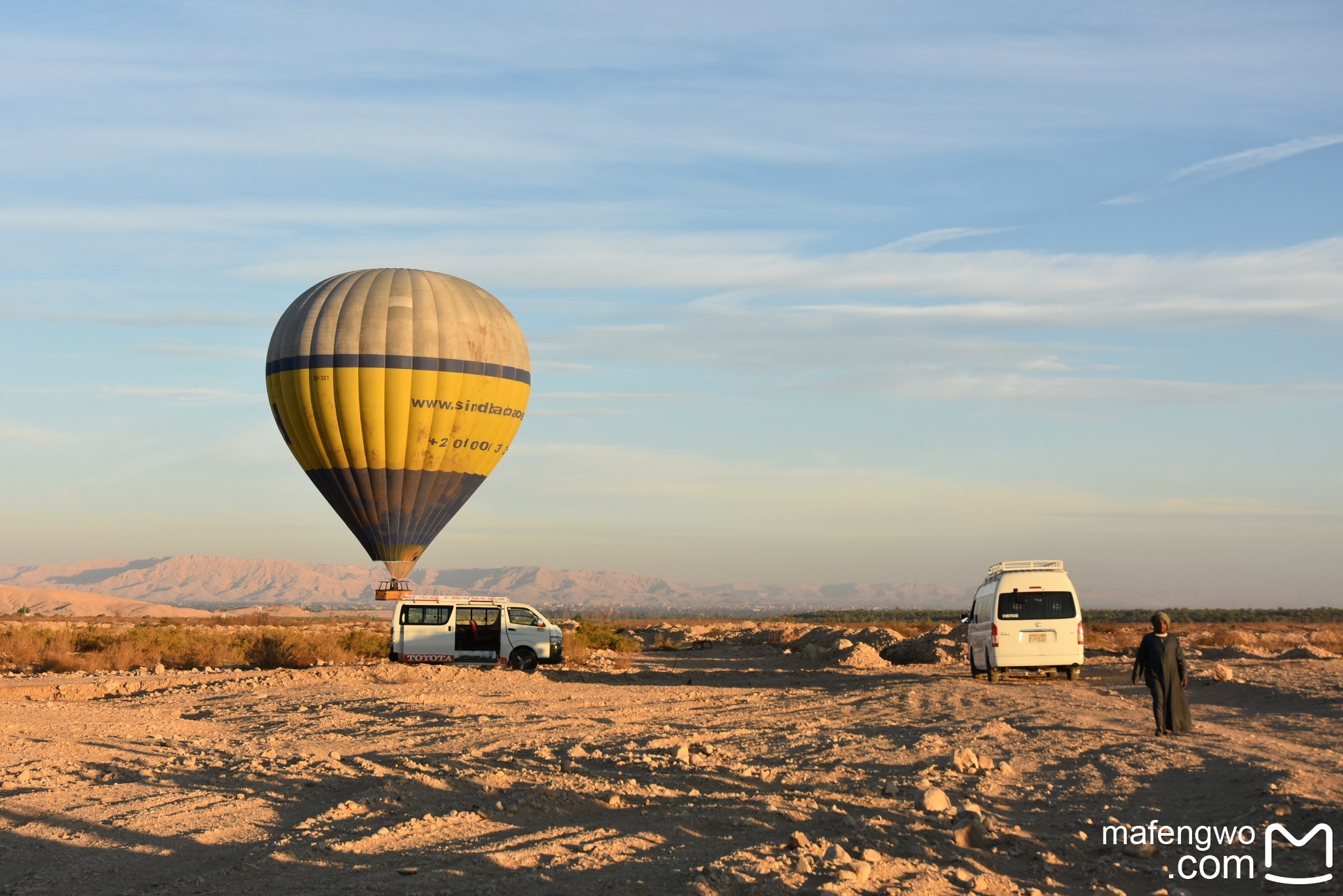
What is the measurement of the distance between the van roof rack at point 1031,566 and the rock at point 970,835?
1610cm

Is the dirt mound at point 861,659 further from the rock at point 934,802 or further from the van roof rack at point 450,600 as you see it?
the rock at point 934,802

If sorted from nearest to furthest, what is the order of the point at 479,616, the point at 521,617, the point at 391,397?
the point at 479,616 < the point at 521,617 < the point at 391,397

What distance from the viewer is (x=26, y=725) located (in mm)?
20297

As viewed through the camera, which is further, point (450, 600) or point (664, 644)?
point (664, 644)

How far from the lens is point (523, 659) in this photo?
32.1 metres

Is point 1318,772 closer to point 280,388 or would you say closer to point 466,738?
point 466,738

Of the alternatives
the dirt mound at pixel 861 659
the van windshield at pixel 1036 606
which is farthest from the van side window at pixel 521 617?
the van windshield at pixel 1036 606

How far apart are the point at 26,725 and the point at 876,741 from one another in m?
14.6

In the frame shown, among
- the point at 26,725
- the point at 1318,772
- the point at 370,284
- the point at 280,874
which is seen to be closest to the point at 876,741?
the point at 1318,772

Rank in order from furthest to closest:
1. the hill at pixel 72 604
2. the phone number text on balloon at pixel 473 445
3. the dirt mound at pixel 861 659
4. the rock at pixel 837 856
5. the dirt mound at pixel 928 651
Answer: the hill at pixel 72 604 < the phone number text on balloon at pixel 473 445 < the dirt mound at pixel 928 651 < the dirt mound at pixel 861 659 < the rock at pixel 837 856

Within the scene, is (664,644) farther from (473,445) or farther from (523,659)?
(523,659)

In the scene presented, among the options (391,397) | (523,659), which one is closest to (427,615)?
(523,659)

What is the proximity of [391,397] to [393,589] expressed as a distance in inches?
261

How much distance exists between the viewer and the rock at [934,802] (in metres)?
10.9
